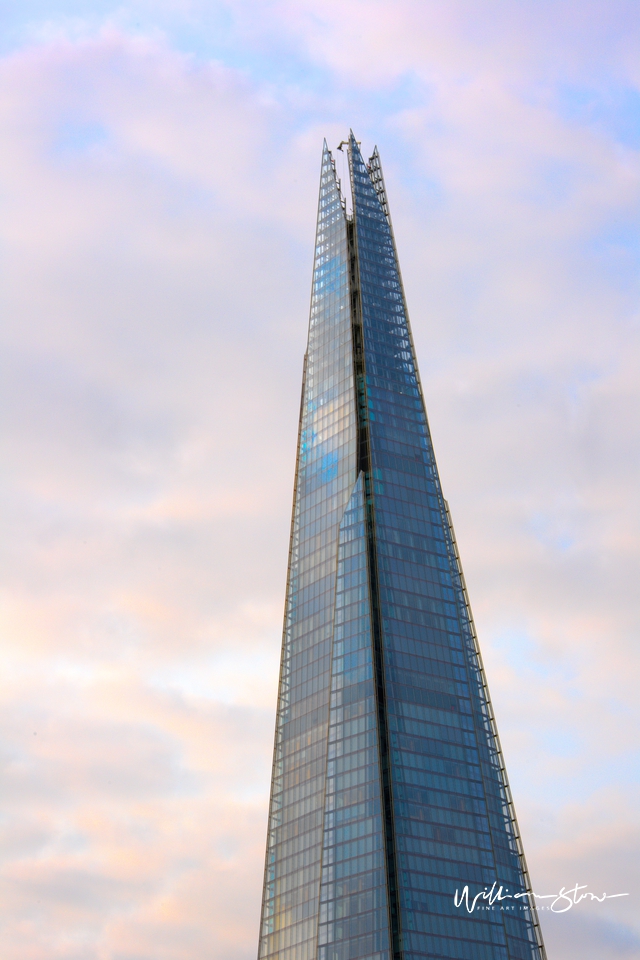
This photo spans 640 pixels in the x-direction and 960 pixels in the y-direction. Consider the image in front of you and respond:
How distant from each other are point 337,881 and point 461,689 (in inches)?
1336

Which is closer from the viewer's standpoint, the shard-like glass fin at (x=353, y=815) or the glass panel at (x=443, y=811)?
the shard-like glass fin at (x=353, y=815)

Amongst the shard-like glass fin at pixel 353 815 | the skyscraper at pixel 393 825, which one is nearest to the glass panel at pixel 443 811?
the skyscraper at pixel 393 825

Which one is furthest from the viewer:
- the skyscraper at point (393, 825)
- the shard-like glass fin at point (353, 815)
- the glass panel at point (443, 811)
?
the glass panel at point (443, 811)

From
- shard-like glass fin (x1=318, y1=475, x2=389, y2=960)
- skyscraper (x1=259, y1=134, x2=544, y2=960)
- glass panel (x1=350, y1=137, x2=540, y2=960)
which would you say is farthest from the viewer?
glass panel (x1=350, y1=137, x2=540, y2=960)

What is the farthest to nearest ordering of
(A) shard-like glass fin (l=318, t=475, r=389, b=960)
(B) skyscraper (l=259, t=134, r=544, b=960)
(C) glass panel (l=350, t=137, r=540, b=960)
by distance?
1. (C) glass panel (l=350, t=137, r=540, b=960)
2. (B) skyscraper (l=259, t=134, r=544, b=960)
3. (A) shard-like glass fin (l=318, t=475, r=389, b=960)

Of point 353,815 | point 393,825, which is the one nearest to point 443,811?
point 393,825

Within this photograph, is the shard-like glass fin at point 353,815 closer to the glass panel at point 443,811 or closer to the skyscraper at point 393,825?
the skyscraper at point 393,825

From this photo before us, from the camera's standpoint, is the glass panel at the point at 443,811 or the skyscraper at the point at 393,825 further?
the glass panel at the point at 443,811

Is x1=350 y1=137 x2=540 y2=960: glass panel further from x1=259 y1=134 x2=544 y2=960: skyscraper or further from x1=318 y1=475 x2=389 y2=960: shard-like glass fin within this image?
x1=318 y1=475 x2=389 y2=960: shard-like glass fin

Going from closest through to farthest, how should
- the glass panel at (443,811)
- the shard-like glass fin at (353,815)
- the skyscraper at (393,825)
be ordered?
the shard-like glass fin at (353,815) → the skyscraper at (393,825) → the glass panel at (443,811)

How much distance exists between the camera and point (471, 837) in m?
186

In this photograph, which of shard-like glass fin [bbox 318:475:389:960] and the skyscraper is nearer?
shard-like glass fin [bbox 318:475:389:960]

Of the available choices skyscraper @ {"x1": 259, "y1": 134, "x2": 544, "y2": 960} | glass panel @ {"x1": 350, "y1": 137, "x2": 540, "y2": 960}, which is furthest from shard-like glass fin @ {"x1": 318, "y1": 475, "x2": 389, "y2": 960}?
glass panel @ {"x1": 350, "y1": 137, "x2": 540, "y2": 960}

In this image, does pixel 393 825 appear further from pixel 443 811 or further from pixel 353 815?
pixel 443 811
